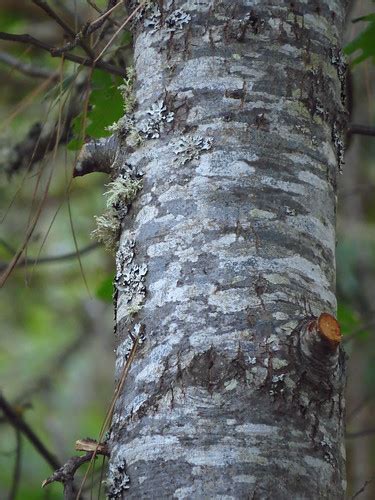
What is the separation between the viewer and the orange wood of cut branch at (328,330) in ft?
3.89

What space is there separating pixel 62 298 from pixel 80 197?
0.82 m

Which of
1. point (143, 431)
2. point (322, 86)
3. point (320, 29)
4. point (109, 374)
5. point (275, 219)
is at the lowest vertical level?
point (143, 431)

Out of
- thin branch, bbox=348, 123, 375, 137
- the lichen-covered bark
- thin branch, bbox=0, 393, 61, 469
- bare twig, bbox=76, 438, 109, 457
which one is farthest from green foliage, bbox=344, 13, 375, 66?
thin branch, bbox=0, 393, 61, 469

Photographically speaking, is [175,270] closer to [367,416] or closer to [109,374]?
[367,416]

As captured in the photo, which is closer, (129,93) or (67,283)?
(129,93)

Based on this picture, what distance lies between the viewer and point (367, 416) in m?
4.61

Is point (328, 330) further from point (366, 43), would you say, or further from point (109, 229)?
point (366, 43)

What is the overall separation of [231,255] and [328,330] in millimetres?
193

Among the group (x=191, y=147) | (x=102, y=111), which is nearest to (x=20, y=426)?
(x=102, y=111)

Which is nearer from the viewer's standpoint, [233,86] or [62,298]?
[233,86]

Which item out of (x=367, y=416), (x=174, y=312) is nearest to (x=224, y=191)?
(x=174, y=312)

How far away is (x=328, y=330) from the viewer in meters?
1.19

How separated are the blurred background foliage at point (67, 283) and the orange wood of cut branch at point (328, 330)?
1048 mm

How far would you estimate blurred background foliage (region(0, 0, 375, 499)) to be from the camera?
307cm
